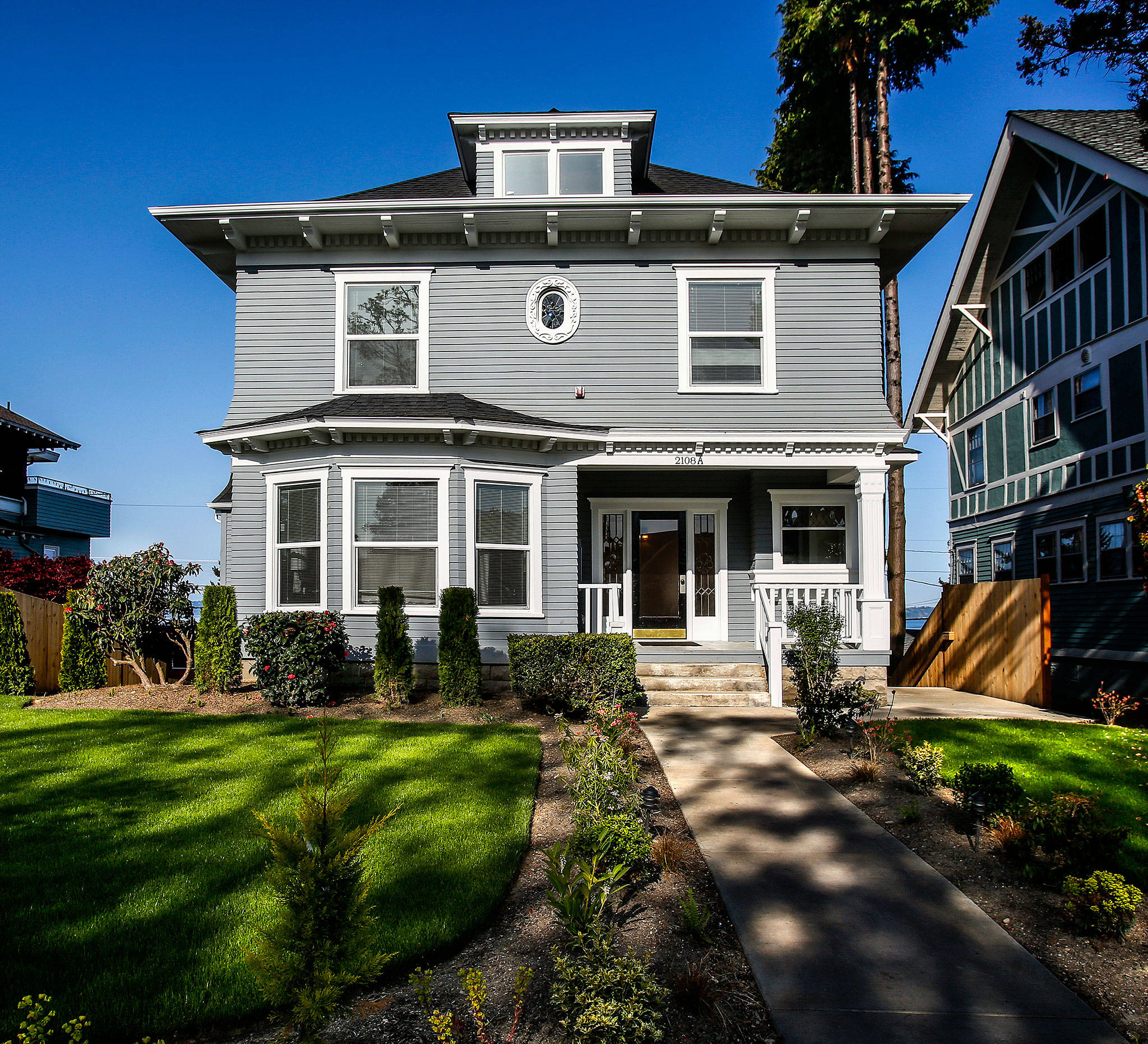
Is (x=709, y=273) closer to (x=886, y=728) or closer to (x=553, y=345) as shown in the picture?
(x=553, y=345)

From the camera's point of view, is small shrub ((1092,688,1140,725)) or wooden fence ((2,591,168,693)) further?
wooden fence ((2,591,168,693))

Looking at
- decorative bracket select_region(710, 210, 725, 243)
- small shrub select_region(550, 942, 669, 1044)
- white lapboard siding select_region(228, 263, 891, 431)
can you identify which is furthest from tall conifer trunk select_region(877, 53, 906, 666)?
small shrub select_region(550, 942, 669, 1044)

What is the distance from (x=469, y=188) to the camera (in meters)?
12.4

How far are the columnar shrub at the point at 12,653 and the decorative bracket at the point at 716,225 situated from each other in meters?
10.9

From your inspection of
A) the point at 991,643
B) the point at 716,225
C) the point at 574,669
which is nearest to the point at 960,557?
the point at 991,643

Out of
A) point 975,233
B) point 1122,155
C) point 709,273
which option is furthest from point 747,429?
point 975,233

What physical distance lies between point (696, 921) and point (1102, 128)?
56.5ft

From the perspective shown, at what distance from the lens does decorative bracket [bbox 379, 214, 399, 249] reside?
35.0 feet

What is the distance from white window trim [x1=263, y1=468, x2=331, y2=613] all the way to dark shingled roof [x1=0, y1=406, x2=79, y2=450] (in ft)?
60.4

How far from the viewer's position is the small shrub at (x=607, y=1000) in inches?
103

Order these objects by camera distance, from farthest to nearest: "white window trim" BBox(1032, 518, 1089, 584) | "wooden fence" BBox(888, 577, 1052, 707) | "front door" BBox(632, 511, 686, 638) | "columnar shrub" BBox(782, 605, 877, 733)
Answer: "white window trim" BBox(1032, 518, 1089, 584) < "front door" BBox(632, 511, 686, 638) < "wooden fence" BBox(888, 577, 1052, 707) < "columnar shrub" BBox(782, 605, 877, 733)

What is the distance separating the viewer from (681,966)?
3.32 meters

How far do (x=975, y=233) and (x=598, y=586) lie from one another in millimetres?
13502

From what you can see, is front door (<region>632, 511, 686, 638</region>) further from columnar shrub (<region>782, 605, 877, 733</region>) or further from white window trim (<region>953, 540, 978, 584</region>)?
white window trim (<region>953, 540, 978, 584</region>)
